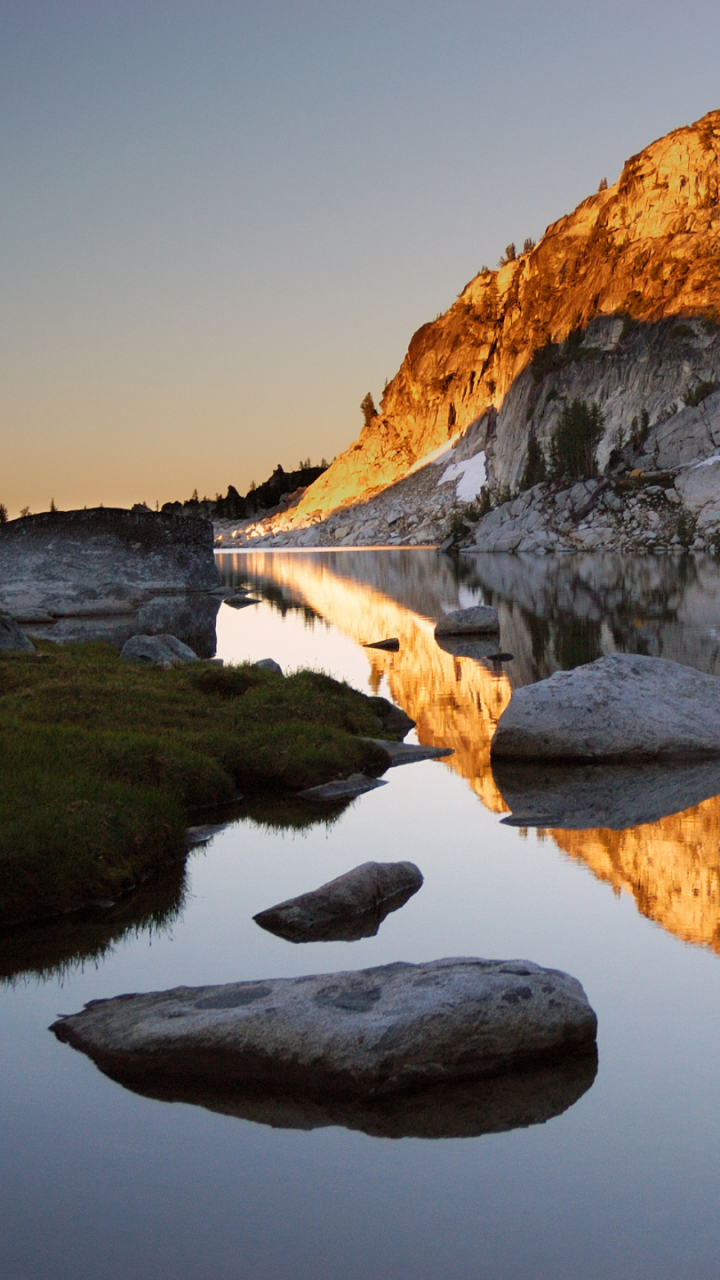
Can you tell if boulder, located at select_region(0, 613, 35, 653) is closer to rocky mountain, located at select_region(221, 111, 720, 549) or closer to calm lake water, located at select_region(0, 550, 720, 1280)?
calm lake water, located at select_region(0, 550, 720, 1280)

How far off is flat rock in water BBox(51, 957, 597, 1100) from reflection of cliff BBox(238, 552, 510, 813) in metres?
6.88

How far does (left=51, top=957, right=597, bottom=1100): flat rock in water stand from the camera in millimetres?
7113

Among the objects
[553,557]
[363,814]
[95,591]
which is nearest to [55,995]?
[363,814]

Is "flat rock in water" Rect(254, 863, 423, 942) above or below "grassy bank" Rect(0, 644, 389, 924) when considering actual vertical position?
below

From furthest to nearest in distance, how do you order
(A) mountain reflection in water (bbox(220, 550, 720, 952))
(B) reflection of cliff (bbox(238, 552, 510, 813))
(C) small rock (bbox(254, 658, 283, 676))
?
(C) small rock (bbox(254, 658, 283, 676)) → (B) reflection of cliff (bbox(238, 552, 510, 813)) → (A) mountain reflection in water (bbox(220, 550, 720, 952))

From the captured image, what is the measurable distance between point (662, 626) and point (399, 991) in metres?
29.2

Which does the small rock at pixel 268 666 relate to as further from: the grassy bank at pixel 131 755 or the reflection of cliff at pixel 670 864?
the reflection of cliff at pixel 670 864

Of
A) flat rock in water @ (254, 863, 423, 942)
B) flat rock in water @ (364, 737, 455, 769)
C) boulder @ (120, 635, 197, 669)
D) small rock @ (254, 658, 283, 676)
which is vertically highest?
boulder @ (120, 635, 197, 669)

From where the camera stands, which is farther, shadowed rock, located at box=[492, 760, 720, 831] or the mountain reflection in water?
shadowed rock, located at box=[492, 760, 720, 831]

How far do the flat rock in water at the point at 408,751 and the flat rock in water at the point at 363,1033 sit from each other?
31.3 ft

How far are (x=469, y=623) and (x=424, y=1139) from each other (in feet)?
96.5

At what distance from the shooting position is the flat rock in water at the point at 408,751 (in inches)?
693

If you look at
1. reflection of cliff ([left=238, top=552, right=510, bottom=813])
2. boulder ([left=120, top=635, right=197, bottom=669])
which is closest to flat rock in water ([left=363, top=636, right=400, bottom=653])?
reflection of cliff ([left=238, top=552, right=510, bottom=813])

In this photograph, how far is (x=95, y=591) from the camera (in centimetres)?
5412
